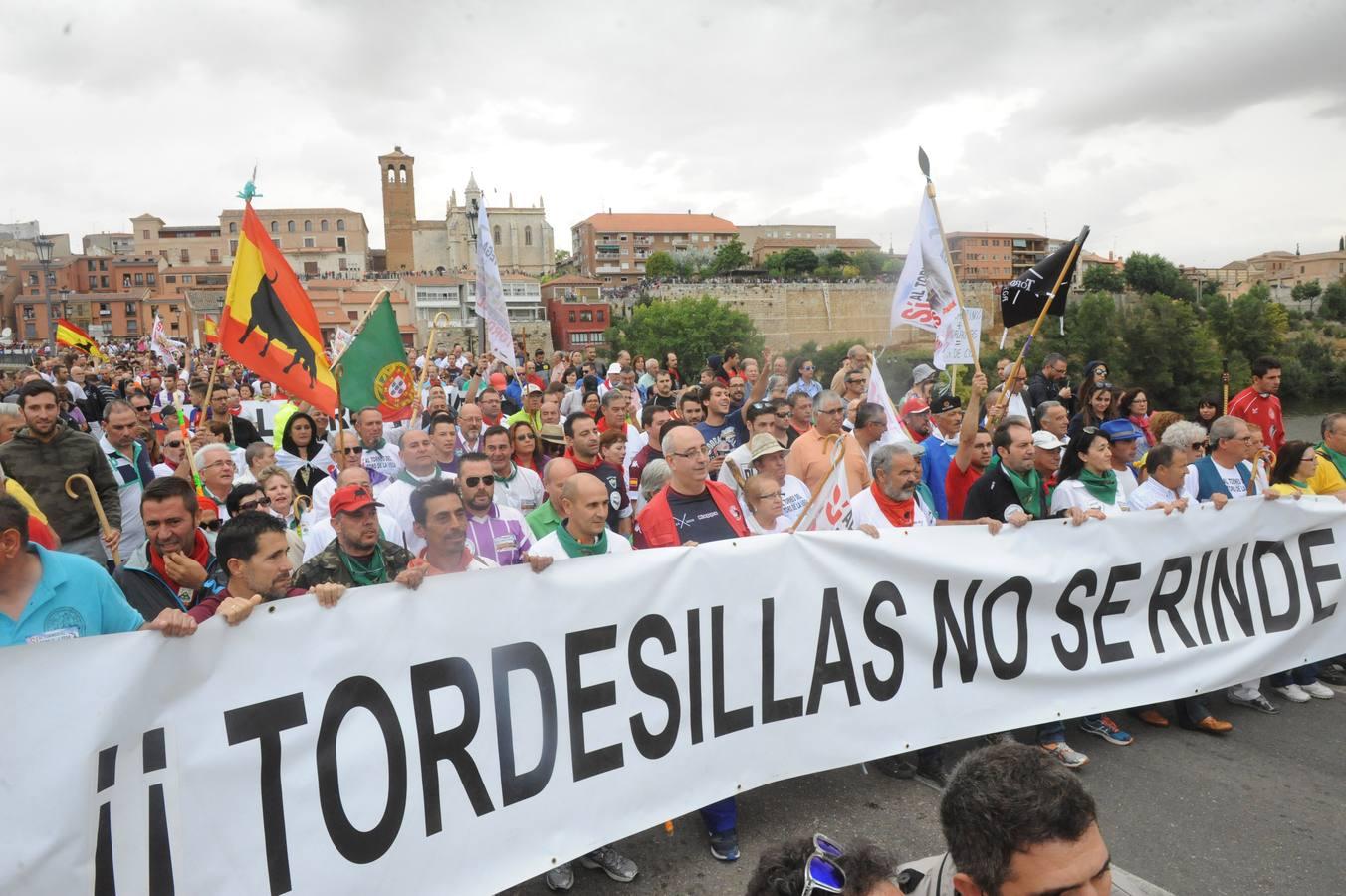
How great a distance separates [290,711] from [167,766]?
369 mm

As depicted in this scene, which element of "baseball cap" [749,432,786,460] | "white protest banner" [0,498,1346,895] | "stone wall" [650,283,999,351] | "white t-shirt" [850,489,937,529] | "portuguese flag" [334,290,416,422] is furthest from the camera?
"stone wall" [650,283,999,351]

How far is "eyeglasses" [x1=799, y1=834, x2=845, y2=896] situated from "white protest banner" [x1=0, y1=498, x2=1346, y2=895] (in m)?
1.90

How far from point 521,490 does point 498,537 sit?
1477 mm

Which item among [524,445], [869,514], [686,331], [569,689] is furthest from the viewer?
[686,331]

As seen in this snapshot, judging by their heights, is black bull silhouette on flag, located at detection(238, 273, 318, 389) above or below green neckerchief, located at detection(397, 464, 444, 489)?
above

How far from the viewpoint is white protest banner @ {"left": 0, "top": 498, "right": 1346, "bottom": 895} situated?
8.56 feet

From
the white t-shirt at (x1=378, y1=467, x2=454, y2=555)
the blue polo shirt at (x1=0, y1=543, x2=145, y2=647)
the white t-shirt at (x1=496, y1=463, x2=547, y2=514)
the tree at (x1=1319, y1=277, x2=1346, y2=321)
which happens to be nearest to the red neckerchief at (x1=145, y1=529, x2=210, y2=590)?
the blue polo shirt at (x1=0, y1=543, x2=145, y2=647)

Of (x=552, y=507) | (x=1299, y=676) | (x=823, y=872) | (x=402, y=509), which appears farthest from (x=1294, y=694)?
(x=402, y=509)

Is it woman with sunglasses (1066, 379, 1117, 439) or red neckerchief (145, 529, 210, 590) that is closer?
red neckerchief (145, 529, 210, 590)

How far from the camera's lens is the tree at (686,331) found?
7550 centimetres

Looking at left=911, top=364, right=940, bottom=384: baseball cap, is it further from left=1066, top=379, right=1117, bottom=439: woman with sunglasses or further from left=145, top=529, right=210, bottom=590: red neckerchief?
left=145, top=529, right=210, bottom=590: red neckerchief

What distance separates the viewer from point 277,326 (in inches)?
234

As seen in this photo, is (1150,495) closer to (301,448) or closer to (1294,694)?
(1294,694)

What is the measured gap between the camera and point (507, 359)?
9.29 metres
